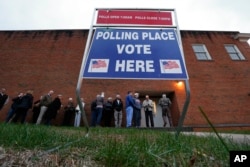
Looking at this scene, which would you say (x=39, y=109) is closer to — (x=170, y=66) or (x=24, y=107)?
(x=24, y=107)

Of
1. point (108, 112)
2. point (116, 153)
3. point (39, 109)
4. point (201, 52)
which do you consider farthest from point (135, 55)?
point (201, 52)

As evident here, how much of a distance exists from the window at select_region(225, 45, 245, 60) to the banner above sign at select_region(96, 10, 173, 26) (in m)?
15.5

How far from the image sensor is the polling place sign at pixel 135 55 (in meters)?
3.12

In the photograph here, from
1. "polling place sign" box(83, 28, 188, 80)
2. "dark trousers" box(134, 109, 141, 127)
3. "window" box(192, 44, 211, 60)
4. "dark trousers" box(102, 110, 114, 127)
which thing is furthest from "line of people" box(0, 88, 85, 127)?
"window" box(192, 44, 211, 60)

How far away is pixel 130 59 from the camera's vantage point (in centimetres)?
326

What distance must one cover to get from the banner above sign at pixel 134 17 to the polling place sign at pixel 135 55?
0.16 m

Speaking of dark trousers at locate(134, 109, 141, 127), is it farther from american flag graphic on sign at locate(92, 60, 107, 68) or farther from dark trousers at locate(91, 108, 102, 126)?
american flag graphic on sign at locate(92, 60, 107, 68)

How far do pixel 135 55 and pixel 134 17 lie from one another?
85 cm

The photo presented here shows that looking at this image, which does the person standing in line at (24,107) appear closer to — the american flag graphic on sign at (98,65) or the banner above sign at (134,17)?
the banner above sign at (134,17)

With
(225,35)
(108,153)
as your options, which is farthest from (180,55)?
(225,35)

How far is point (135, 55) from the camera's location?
3.30 metres

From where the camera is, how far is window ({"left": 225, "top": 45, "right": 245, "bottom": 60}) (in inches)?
686

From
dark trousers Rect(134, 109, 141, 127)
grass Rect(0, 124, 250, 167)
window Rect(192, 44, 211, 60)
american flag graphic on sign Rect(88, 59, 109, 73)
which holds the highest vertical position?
window Rect(192, 44, 211, 60)

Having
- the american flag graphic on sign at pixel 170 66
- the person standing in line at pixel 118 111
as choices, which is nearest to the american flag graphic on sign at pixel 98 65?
the american flag graphic on sign at pixel 170 66
